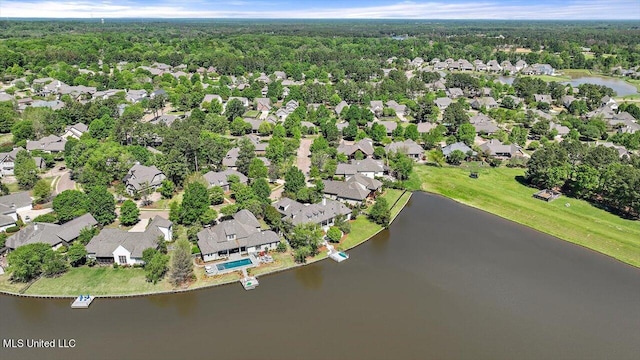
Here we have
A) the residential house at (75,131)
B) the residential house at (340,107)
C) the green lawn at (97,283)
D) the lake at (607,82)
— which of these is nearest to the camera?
the green lawn at (97,283)

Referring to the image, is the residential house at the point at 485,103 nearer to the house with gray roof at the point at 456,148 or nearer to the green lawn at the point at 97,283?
the house with gray roof at the point at 456,148

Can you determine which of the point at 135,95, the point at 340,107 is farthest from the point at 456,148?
the point at 135,95

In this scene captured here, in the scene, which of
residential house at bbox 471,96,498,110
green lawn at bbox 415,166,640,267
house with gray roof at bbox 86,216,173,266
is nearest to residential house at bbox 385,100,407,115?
residential house at bbox 471,96,498,110

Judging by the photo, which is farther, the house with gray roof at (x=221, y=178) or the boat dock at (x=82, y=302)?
the house with gray roof at (x=221, y=178)

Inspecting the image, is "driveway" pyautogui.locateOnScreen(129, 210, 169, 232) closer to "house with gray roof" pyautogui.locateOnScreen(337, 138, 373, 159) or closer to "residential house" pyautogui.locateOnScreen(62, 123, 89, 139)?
"house with gray roof" pyautogui.locateOnScreen(337, 138, 373, 159)

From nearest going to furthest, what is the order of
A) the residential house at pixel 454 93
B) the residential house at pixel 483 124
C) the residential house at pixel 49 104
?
the residential house at pixel 483 124 → the residential house at pixel 49 104 → the residential house at pixel 454 93

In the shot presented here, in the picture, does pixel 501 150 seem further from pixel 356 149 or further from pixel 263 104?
pixel 263 104

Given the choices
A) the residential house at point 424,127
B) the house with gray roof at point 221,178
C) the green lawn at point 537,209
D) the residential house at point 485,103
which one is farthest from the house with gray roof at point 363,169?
the residential house at point 485,103
